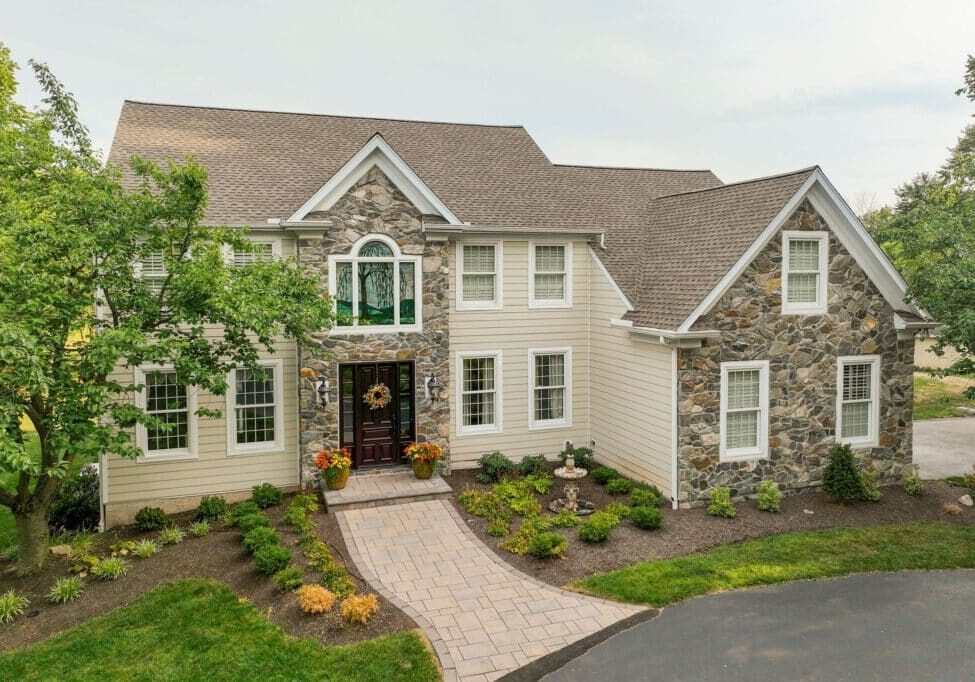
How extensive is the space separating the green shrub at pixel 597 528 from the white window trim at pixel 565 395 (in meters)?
4.45

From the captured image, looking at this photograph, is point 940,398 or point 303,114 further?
point 940,398

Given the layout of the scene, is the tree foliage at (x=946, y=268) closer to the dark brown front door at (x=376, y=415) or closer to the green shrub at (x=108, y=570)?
the dark brown front door at (x=376, y=415)

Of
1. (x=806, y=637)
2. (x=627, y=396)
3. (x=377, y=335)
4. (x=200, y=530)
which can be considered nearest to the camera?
(x=806, y=637)

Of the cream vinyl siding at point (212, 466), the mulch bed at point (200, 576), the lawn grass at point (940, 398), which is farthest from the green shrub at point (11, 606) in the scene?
the lawn grass at point (940, 398)

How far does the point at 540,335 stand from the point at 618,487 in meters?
4.27

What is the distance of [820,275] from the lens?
13.6 meters

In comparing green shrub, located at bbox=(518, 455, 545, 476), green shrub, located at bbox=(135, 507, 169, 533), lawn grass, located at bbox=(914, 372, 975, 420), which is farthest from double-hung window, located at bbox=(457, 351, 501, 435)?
lawn grass, located at bbox=(914, 372, 975, 420)

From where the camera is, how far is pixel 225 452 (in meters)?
13.6

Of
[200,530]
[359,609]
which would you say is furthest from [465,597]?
[200,530]

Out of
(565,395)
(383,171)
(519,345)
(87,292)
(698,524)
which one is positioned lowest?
(698,524)

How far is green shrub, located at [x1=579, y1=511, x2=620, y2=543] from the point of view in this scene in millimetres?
11195

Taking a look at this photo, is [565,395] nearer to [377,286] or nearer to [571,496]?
[571,496]

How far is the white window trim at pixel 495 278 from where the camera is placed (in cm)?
1533

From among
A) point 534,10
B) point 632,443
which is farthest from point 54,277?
Result: point 534,10
